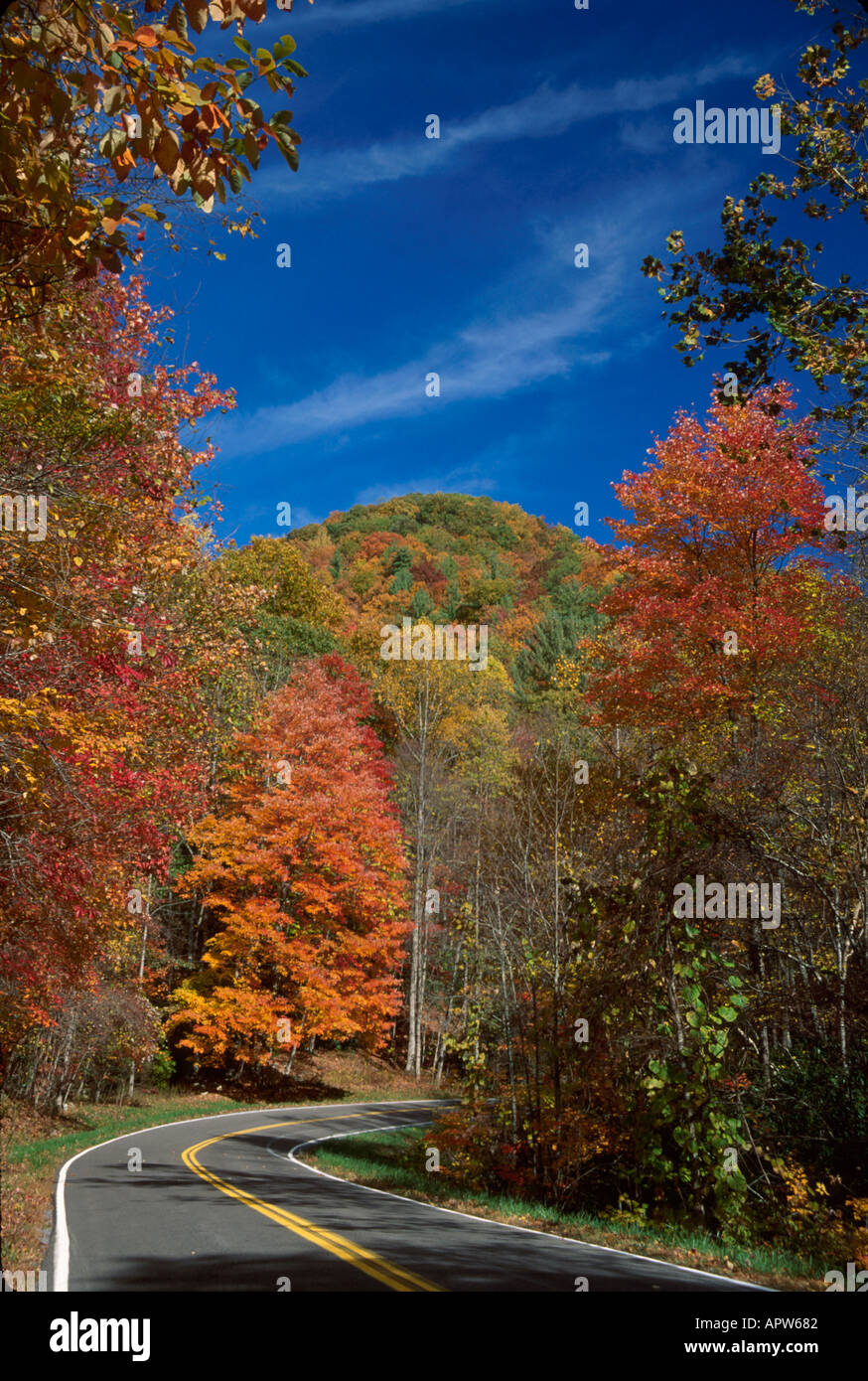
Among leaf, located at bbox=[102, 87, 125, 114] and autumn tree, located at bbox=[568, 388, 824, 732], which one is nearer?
leaf, located at bbox=[102, 87, 125, 114]

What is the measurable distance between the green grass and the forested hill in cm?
3183

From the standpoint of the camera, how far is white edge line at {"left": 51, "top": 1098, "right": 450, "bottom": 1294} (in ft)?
20.6

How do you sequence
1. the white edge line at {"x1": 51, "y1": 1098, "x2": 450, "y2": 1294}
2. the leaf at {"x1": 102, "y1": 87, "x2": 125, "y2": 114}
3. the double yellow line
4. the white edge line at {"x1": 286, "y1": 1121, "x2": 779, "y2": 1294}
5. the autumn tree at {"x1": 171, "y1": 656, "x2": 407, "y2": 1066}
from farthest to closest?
the autumn tree at {"x1": 171, "y1": 656, "x2": 407, "y2": 1066}
the white edge line at {"x1": 286, "y1": 1121, "x2": 779, "y2": 1294}
the white edge line at {"x1": 51, "y1": 1098, "x2": 450, "y2": 1294}
the double yellow line
the leaf at {"x1": 102, "y1": 87, "x2": 125, "y2": 114}

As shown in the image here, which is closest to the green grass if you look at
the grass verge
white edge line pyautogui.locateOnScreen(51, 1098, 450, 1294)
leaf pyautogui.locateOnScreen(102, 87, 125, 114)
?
white edge line pyautogui.locateOnScreen(51, 1098, 450, 1294)

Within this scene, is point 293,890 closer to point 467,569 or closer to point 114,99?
point 114,99

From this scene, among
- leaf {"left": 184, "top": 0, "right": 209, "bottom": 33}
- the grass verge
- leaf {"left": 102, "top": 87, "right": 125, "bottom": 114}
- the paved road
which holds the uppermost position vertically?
leaf {"left": 184, "top": 0, "right": 209, "bottom": 33}

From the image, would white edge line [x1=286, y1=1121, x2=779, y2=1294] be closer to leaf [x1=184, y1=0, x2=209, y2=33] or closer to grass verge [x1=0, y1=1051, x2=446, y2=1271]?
grass verge [x1=0, y1=1051, x2=446, y2=1271]

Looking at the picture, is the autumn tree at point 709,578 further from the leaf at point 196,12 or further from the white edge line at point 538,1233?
the leaf at point 196,12

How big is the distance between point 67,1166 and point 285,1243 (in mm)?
8176

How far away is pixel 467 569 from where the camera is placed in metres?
77.1

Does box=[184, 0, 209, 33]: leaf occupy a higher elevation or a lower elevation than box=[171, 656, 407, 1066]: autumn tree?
higher

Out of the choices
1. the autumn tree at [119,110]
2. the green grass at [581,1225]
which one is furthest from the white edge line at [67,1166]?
the autumn tree at [119,110]

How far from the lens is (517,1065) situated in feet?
48.9

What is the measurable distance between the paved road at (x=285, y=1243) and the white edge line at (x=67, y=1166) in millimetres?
40
